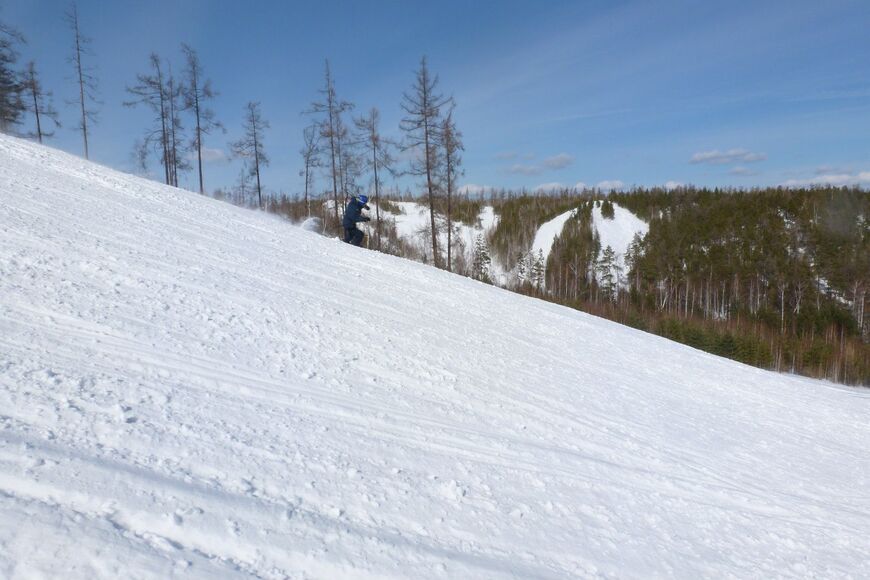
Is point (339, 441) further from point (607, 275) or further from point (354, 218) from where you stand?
point (607, 275)

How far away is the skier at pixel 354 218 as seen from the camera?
1561 centimetres

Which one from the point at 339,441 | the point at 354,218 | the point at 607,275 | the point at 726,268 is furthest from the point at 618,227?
the point at 339,441

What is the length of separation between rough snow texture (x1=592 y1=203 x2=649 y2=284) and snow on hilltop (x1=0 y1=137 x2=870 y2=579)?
3661 inches

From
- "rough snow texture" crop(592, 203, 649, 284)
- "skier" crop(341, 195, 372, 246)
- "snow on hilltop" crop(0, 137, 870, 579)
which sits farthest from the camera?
"rough snow texture" crop(592, 203, 649, 284)

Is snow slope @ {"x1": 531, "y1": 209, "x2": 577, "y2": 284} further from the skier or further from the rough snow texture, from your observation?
the skier

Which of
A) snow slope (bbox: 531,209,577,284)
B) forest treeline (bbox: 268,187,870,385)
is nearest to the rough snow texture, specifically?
forest treeline (bbox: 268,187,870,385)

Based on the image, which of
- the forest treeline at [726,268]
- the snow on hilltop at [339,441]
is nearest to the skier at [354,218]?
the snow on hilltop at [339,441]

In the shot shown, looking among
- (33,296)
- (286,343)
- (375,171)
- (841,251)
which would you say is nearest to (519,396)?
(286,343)

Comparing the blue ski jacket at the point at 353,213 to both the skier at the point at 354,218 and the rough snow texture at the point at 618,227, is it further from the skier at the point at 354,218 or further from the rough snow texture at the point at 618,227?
the rough snow texture at the point at 618,227

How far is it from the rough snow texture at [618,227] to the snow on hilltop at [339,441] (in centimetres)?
9298

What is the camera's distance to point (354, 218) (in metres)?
16.1

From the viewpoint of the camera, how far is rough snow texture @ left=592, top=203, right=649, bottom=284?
97.7m

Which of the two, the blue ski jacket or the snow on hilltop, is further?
the blue ski jacket

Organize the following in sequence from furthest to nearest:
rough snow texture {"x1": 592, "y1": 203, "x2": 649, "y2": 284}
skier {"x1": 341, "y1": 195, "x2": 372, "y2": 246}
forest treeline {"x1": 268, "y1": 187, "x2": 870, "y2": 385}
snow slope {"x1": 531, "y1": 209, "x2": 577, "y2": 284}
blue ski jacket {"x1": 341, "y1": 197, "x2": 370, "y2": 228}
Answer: rough snow texture {"x1": 592, "y1": 203, "x2": 649, "y2": 284} < snow slope {"x1": 531, "y1": 209, "x2": 577, "y2": 284} < forest treeline {"x1": 268, "y1": 187, "x2": 870, "y2": 385} < blue ski jacket {"x1": 341, "y1": 197, "x2": 370, "y2": 228} < skier {"x1": 341, "y1": 195, "x2": 372, "y2": 246}
